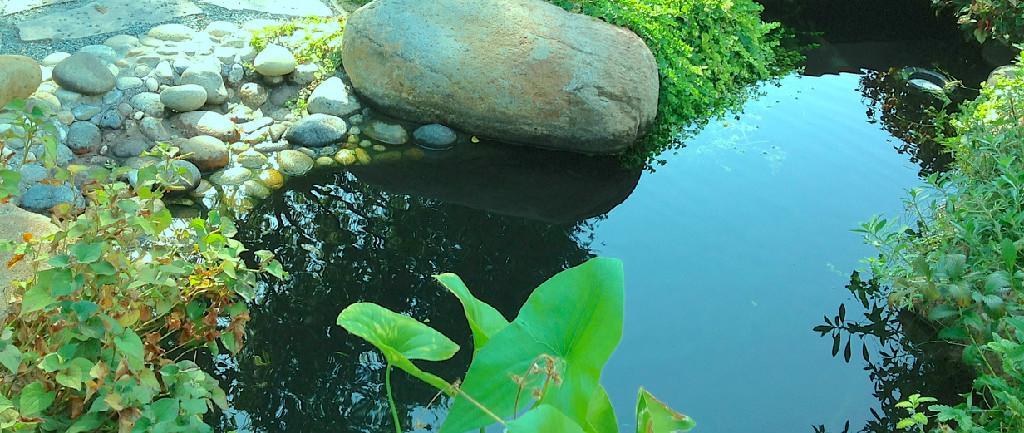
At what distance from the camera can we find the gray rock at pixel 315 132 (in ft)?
16.5

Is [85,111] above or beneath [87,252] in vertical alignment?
beneath

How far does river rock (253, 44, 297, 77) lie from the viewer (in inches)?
210

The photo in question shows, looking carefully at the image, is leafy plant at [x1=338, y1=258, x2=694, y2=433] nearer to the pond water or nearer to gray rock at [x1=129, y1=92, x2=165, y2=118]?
the pond water

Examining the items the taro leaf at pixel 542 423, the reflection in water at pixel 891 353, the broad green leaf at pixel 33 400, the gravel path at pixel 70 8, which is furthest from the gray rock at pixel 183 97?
the taro leaf at pixel 542 423

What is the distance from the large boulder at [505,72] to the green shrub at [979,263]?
1.60m

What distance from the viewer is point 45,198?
13.6 feet

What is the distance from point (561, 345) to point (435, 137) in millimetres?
3894

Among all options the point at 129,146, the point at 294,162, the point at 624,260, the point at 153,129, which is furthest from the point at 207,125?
the point at 624,260

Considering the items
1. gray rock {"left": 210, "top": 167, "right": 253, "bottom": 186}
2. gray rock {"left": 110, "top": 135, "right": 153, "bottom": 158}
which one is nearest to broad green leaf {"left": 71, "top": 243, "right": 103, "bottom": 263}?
gray rock {"left": 210, "top": 167, "right": 253, "bottom": 186}

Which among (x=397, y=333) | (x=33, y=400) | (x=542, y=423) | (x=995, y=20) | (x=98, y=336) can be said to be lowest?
(x=995, y=20)

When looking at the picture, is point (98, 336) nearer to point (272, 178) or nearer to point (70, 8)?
point (272, 178)

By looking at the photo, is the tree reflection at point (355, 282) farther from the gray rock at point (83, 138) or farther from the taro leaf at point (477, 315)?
the taro leaf at point (477, 315)

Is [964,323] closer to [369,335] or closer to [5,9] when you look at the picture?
[369,335]

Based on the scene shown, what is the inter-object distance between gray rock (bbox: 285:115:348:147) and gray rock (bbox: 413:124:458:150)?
44 centimetres
